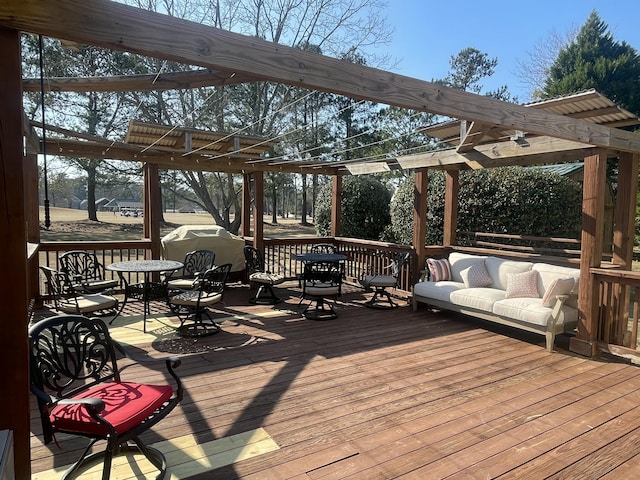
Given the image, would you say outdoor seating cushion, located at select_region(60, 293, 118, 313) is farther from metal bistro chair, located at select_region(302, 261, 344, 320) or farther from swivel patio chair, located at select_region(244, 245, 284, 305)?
metal bistro chair, located at select_region(302, 261, 344, 320)

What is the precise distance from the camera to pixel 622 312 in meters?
4.12

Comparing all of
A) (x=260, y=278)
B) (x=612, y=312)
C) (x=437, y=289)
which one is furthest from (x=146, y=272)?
(x=612, y=312)

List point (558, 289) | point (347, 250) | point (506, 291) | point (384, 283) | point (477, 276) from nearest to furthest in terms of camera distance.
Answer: point (558, 289) → point (506, 291) → point (477, 276) → point (384, 283) → point (347, 250)

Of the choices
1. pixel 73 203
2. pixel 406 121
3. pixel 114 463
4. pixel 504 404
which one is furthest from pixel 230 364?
pixel 73 203

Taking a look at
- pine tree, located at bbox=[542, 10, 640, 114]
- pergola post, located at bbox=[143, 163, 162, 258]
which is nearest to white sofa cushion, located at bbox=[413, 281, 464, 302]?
pergola post, located at bbox=[143, 163, 162, 258]

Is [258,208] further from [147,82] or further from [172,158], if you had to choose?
[147,82]

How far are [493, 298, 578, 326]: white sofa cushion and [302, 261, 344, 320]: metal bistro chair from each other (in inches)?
79.3

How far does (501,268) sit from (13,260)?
16.7ft

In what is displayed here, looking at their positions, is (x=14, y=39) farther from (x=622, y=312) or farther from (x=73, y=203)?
(x=73, y=203)

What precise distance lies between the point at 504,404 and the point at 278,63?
2.82 m

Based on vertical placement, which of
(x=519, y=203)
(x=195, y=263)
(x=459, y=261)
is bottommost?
(x=195, y=263)

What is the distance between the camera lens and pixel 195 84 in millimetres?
3186

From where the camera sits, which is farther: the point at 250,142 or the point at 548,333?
the point at 250,142

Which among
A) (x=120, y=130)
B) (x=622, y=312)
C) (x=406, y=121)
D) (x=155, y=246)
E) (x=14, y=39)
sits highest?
(x=406, y=121)
